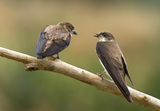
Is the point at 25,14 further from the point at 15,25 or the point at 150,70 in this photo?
the point at 150,70

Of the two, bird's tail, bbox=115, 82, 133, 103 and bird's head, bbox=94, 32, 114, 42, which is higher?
bird's head, bbox=94, 32, 114, 42

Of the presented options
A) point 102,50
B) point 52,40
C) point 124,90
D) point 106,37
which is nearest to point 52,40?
point 52,40

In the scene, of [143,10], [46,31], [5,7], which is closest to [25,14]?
[5,7]

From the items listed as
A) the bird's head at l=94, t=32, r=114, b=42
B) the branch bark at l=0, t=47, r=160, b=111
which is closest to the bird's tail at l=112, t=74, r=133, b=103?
the branch bark at l=0, t=47, r=160, b=111

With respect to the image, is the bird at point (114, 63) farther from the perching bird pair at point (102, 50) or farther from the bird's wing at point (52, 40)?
the bird's wing at point (52, 40)

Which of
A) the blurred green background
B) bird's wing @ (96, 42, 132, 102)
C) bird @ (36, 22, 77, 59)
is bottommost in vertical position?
the blurred green background

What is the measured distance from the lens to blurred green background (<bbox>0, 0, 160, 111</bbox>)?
9.88m

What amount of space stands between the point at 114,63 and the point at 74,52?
4436 millimetres

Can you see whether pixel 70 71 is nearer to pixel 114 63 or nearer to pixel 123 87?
pixel 123 87

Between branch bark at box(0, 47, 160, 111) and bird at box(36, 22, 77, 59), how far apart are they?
93mm

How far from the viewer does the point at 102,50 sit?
23.8 ft

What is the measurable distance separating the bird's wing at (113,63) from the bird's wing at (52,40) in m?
0.43

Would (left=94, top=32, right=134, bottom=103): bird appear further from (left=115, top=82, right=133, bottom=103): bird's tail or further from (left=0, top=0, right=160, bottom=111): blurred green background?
(left=0, top=0, right=160, bottom=111): blurred green background

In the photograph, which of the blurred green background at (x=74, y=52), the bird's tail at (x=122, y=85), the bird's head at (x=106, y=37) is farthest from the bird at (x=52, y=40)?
the blurred green background at (x=74, y=52)
